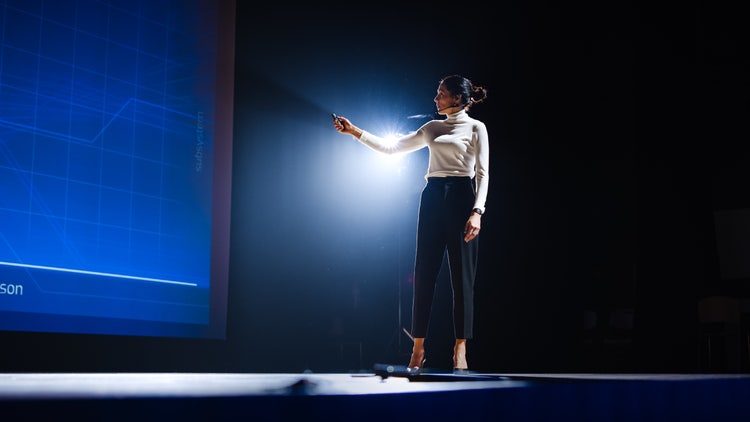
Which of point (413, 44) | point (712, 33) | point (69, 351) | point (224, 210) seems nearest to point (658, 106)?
point (712, 33)

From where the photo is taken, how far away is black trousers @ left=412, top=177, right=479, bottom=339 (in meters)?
2.62

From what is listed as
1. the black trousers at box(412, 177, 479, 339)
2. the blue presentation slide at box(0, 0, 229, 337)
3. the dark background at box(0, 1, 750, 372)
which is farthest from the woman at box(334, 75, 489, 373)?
the dark background at box(0, 1, 750, 372)

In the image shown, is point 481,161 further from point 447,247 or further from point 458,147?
point 447,247

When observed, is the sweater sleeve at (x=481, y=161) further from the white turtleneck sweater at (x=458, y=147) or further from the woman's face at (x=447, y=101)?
the woman's face at (x=447, y=101)

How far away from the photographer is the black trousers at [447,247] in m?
2.62

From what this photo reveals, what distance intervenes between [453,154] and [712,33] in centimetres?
335

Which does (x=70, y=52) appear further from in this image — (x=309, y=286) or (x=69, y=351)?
(x=309, y=286)

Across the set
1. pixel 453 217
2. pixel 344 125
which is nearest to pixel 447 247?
pixel 453 217

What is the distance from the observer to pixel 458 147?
2.63m

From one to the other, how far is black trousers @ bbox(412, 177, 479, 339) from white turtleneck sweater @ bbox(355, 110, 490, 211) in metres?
0.04

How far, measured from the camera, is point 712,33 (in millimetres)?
5070

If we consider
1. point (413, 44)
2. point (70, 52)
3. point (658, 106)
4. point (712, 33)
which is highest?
point (712, 33)

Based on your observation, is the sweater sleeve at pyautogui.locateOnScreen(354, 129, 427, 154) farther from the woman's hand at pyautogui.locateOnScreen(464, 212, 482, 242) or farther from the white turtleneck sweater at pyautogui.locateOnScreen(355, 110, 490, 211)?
the woman's hand at pyautogui.locateOnScreen(464, 212, 482, 242)

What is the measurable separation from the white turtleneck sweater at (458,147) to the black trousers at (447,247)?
0.04 m
